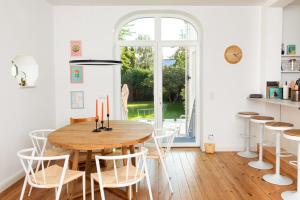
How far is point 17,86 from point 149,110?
8.38 feet

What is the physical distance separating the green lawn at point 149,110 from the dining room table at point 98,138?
1658mm

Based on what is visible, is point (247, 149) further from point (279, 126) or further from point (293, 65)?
point (293, 65)

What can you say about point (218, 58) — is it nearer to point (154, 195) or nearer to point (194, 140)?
point (194, 140)

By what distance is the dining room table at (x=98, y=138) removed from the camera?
2.53 m

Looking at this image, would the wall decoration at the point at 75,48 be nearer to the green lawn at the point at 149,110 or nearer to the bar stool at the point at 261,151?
the green lawn at the point at 149,110

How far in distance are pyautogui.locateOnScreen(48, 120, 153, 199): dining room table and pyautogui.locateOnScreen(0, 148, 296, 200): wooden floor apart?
525 mm

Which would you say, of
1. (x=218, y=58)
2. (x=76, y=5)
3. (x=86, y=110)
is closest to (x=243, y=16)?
(x=218, y=58)

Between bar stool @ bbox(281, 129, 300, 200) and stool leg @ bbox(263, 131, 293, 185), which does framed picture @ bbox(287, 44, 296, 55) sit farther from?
bar stool @ bbox(281, 129, 300, 200)

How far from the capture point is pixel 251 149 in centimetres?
496

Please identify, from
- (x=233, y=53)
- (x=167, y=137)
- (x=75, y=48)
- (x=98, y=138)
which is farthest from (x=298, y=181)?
(x=75, y=48)

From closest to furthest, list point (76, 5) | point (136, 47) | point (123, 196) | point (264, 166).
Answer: point (123, 196) → point (264, 166) → point (76, 5) → point (136, 47)

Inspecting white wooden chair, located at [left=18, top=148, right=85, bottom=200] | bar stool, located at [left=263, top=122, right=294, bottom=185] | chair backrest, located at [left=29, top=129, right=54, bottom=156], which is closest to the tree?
bar stool, located at [left=263, top=122, right=294, bottom=185]

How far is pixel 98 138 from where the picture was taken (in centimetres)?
277

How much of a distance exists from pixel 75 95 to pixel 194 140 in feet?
8.45
